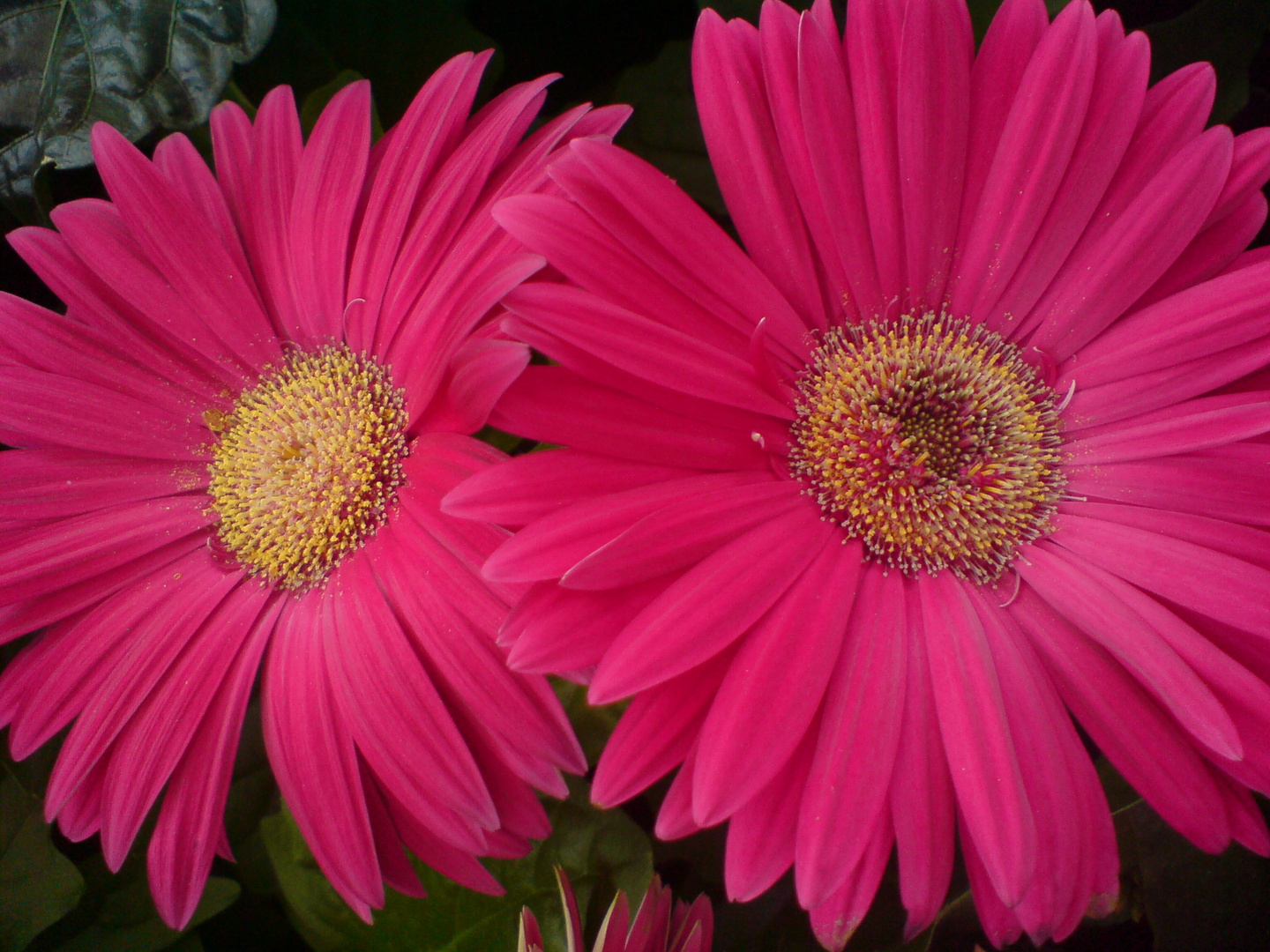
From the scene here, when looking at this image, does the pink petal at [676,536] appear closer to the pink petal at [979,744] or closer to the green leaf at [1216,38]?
the pink petal at [979,744]

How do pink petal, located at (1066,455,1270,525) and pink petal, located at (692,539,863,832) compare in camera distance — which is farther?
pink petal, located at (1066,455,1270,525)


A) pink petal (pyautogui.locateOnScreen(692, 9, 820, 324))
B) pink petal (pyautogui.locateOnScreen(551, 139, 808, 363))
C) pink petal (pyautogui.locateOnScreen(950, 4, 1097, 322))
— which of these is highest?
pink petal (pyautogui.locateOnScreen(950, 4, 1097, 322))

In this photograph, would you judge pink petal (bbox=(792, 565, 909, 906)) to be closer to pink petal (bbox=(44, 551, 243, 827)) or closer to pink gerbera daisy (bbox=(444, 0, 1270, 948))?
pink gerbera daisy (bbox=(444, 0, 1270, 948))

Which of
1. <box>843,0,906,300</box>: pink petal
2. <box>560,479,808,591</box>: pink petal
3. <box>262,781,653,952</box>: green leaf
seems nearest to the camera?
<box>560,479,808,591</box>: pink petal

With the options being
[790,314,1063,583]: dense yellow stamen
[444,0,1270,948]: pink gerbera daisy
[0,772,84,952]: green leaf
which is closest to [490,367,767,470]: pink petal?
[444,0,1270,948]: pink gerbera daisy

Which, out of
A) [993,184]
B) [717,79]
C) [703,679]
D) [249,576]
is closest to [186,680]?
[249,576]

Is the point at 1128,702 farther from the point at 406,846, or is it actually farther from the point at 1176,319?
the point at 406,846

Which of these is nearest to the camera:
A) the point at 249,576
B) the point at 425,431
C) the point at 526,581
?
the point at 526,581
